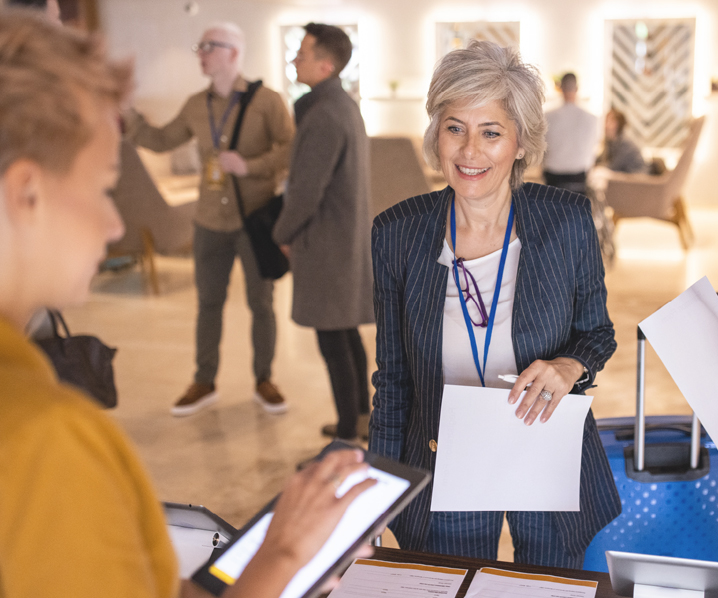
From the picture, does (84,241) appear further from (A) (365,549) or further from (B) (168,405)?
(B) (168,405)

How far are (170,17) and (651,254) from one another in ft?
23.0

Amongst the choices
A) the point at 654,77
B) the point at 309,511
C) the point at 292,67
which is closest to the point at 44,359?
the point at 309,511

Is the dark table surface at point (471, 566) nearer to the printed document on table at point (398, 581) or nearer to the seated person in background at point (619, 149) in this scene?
the printed document on table at point (398, 581)

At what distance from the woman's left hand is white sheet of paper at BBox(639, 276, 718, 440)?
0.52 feet

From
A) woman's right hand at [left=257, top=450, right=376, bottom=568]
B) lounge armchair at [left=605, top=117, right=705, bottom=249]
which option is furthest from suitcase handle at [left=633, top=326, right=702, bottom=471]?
lounge armchair at [left=605, top=117, right=705, bottom=249]

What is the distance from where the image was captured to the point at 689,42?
8.98 m

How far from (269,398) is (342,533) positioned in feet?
9.73

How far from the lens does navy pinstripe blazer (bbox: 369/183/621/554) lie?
53.6 inches

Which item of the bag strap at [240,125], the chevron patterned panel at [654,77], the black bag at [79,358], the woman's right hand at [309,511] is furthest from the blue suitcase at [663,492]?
the chevron patterned panel at [654,77]

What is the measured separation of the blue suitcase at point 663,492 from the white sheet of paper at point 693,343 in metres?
0.18

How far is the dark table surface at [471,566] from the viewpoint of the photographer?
3.59 ft

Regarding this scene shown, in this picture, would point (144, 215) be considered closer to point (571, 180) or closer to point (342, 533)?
point (571, 180)

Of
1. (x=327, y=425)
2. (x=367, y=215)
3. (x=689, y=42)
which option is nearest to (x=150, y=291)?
(x=327, y=425)

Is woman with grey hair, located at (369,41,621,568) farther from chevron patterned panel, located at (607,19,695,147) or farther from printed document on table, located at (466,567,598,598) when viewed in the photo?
chevron patterned panel, located at (607,19,695,147)
